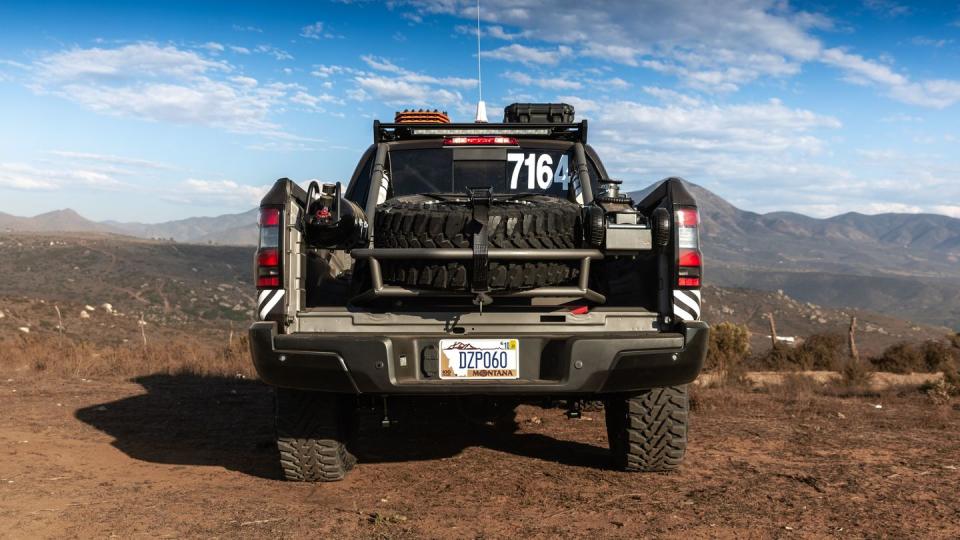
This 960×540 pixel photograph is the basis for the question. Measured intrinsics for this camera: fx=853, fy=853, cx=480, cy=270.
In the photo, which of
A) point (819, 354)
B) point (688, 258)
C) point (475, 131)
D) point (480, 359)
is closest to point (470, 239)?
point (480, 359)

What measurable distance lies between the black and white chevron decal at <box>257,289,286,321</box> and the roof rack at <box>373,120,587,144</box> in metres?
2.16

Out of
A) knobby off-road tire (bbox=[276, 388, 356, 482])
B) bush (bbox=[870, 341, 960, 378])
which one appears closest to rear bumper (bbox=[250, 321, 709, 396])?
knobby off-road tire (bbox=[276, 388, 356, 482])

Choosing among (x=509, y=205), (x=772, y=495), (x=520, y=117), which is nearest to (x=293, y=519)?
(x=509, y=205)

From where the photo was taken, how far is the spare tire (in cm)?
462

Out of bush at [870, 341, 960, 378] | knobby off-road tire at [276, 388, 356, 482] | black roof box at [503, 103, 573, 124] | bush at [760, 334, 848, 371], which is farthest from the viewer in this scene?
bush at [870, 341, 960, 378]

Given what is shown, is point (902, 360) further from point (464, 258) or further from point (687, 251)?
point (464, 258)

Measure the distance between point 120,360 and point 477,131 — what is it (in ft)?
26.5

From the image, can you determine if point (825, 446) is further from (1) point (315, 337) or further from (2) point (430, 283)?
(1) point (315, 337)

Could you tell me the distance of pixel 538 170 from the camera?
630cm

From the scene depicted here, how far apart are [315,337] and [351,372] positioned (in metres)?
0.28

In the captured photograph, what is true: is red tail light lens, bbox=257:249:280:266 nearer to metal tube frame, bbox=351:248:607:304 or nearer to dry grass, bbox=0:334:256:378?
metal tube frame, bbox=351:248:607:304

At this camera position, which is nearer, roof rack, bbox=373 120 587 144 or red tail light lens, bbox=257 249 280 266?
red tail light lens, bbox=257 249 280 266

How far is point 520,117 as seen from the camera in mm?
8016

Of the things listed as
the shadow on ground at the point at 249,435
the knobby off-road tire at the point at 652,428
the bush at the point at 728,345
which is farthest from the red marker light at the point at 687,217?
the bush at the point at 728,345
